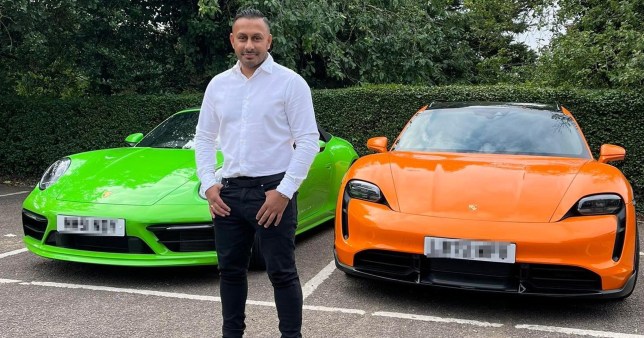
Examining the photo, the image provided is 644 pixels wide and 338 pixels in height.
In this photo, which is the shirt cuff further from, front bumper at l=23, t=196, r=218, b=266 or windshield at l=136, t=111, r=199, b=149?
windshield at l=136, t=111, r=199, b=149

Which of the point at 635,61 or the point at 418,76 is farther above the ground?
the point at 635,61

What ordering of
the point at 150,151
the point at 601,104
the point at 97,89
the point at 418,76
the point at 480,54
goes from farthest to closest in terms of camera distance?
the point at 480,54 < the point at 418,76 < the point at 97,89 < the point at 601,104 < the point at 150,151

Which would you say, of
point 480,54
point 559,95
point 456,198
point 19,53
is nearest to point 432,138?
point 456,198

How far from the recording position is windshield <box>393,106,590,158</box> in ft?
14.5

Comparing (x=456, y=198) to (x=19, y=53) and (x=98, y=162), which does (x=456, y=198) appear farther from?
(x=19, y=53)

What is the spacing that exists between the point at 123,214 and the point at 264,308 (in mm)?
1156

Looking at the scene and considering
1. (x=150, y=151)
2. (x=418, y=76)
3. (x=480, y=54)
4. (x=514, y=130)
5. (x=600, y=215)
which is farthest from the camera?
(x=480, y=54)

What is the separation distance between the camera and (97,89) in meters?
10.1

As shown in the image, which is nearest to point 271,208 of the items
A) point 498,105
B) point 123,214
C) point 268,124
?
point 268,124

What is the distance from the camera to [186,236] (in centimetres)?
408

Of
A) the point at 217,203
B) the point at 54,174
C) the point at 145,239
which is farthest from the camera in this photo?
the point at 54,174

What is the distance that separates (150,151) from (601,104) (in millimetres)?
5180

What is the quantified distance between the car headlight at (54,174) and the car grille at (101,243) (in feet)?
1.91

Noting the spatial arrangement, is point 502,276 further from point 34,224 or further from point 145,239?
point 34,224
